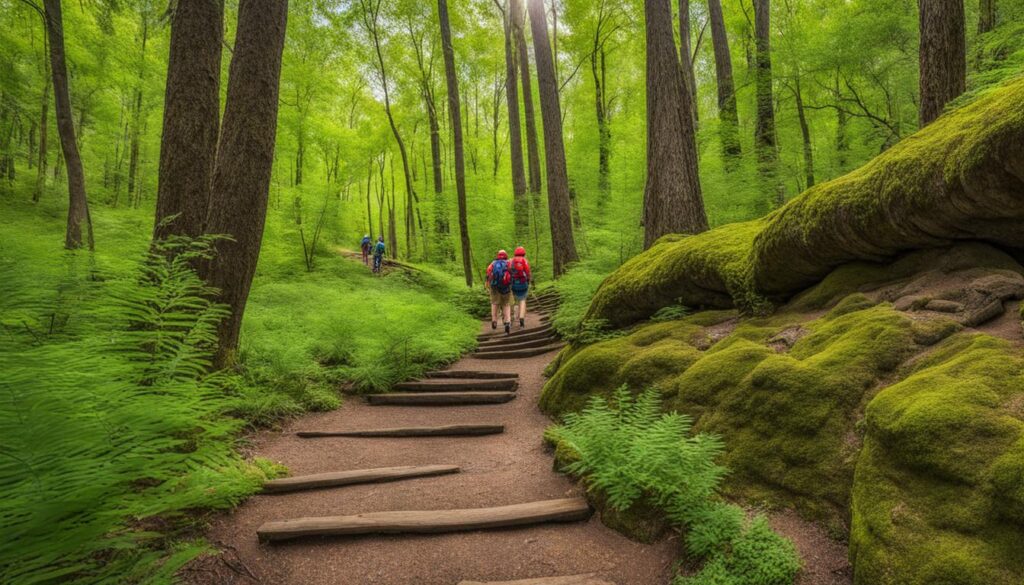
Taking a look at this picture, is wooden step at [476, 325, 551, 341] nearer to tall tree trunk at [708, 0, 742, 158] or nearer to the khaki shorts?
the khaki shorts

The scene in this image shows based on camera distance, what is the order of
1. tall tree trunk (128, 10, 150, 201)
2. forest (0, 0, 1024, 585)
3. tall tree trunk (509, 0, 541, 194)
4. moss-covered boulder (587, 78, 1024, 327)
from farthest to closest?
tall tree trunk (128, 10, 150, 201)
tall tree trunk (509, 0, 541, 194)
moss-covered boulder (587, 78, 1024, 327)
forest (0, 0, 1024, 585)

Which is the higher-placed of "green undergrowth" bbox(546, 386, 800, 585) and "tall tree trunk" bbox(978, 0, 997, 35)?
"tall tree trunk" bbox(978, 0, 997, 35)

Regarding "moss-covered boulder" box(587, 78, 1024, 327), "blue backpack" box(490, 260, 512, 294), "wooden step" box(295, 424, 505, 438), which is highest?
"blue backpack" box(490, 260, 512, 294)

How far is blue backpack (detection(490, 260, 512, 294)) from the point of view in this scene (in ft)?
34.4

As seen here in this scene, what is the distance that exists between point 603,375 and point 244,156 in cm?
501

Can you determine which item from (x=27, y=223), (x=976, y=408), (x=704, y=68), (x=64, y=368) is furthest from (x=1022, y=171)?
(x=27, y=223)

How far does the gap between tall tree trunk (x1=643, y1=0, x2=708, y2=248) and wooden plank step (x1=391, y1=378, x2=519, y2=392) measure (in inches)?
144

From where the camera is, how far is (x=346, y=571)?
2812 mm

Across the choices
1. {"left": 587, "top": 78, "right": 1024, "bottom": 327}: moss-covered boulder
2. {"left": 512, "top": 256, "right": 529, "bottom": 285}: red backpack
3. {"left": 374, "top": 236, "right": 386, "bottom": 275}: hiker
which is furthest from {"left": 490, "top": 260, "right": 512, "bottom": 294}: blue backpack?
{"left": 374, "top": 236, "right": 386, "bottom": 275}: hiker

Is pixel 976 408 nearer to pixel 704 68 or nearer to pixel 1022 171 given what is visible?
pixel 1022 171

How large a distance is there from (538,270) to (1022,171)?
16.0 meters

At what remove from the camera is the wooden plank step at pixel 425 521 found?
3074mm

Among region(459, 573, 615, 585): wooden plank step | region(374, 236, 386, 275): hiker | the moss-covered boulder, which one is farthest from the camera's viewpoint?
region(374, 236, 386, 275): hiker

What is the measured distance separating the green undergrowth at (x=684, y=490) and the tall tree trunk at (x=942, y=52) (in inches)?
196
